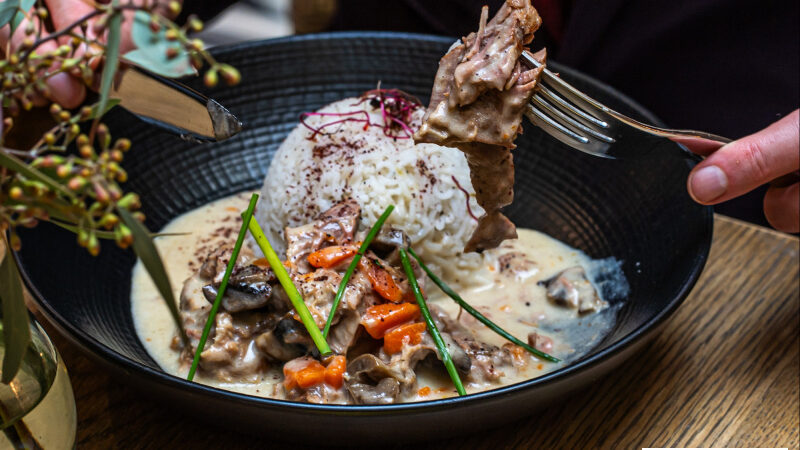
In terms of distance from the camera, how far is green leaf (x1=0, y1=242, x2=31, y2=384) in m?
0.94

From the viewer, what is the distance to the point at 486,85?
147cm

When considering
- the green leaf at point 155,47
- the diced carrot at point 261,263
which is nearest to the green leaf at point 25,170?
the green leaf at point 155,47

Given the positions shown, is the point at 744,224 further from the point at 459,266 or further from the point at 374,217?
the point at 374,217

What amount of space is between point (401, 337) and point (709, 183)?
0.74 metres

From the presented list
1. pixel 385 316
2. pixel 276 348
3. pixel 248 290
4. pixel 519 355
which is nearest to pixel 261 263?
pixel 248 290

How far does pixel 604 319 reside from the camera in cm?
200

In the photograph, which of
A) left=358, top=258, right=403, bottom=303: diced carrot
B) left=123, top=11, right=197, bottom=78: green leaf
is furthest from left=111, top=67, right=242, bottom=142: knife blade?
left=123, top=11, right=197, bottom=78: green leaf

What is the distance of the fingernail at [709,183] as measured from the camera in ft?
5.25

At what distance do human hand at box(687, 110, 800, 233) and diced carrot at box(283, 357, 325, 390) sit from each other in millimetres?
893

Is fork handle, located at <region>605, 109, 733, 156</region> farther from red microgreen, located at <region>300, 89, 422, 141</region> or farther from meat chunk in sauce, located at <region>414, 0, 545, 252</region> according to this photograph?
red microgreen, located at <region>300, 89, 422, 141</region>

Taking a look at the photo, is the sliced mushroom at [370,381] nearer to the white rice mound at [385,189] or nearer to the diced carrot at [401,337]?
the diced carrot at [401,337]

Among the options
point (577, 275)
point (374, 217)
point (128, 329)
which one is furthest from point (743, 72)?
point (128, 329)

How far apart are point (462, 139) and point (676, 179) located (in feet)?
2.67

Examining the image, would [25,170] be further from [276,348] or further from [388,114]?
[388,114]
